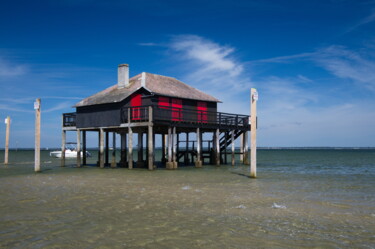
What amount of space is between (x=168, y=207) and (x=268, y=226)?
3543 mm

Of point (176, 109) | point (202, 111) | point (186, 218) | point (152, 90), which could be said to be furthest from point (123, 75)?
point (186, 218)

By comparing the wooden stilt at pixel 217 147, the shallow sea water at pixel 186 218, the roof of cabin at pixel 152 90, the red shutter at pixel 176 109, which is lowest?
Result: the shallow sea water at pixel 186 218

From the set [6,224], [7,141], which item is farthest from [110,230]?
[7,141]

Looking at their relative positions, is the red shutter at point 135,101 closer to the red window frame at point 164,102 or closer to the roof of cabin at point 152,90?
the roof of cabin at point 152,90

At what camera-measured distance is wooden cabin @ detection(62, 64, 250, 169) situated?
27666 millimetres

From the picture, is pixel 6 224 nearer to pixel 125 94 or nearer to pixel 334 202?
pixel 334 202

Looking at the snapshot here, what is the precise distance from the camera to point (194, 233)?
8133 millimetres

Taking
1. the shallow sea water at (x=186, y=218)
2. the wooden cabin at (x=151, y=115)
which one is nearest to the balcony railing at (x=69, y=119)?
the wooden cabin at (x=151, y=115)

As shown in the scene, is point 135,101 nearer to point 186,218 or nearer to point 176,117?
point 176,117

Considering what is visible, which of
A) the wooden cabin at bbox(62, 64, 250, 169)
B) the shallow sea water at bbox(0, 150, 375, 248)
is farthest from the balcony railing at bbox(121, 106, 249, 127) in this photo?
the shallow sea water at bbox(0, 150, 375, 248)

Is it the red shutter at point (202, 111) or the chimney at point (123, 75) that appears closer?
the red shutter at point (202, 111)

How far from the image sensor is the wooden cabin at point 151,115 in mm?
27666

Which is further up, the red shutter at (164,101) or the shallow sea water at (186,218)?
the red shutter at (164,101)

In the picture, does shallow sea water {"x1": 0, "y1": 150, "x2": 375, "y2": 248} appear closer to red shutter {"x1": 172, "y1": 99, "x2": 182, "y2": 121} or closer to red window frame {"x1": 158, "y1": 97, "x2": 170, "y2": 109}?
red window frame {"x1": 158, "y1": 97, "x2": 170, "y2": 109}
